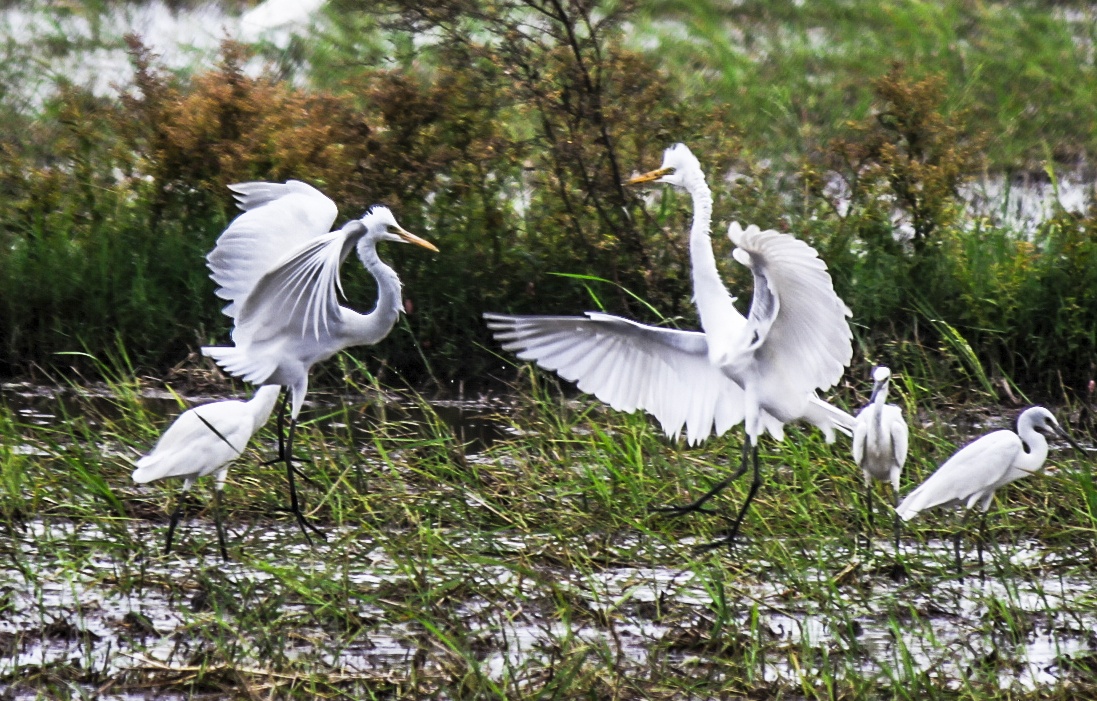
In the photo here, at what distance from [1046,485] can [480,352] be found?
2.69 metres

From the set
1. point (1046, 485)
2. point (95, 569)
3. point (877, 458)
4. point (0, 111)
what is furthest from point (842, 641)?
point (0, 111)

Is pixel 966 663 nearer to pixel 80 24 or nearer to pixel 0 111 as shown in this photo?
pixel 0 111

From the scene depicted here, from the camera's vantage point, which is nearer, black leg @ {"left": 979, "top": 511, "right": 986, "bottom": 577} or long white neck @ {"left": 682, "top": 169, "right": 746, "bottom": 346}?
black leg @ {"left": 979, "top": 511, "right": 986, "bottom": 577}

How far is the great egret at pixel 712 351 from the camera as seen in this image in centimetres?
481

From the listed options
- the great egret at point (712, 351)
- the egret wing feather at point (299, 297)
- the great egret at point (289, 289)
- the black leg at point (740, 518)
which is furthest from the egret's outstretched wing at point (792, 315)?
the egret wing feather at point (299, 297)

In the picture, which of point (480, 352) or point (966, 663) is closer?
point (966, 663)

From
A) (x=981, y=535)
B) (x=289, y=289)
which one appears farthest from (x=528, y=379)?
(x=981, y=535)

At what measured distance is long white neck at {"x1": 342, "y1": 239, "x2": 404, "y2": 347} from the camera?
17.5 feet

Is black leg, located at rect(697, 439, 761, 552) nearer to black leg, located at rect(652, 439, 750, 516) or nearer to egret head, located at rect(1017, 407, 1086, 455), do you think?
black leg, located at rect(652, 439, 750, 516)

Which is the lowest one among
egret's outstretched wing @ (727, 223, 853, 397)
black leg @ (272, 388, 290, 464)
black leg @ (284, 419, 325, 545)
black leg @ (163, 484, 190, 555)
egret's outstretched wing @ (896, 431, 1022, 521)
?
black leg @ (163, 484, 190, 555)

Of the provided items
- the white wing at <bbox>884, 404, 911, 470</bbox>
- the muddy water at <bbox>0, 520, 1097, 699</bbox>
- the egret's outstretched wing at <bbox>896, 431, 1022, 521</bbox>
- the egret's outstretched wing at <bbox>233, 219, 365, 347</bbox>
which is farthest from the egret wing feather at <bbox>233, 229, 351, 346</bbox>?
the egret's outstretched wing at <bbox>896, 431, 1022, 521</bbox>

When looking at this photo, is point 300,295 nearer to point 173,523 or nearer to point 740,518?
point 173,523

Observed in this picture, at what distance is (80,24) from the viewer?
1188cm

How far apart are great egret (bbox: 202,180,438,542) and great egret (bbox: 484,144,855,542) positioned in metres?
0.49
